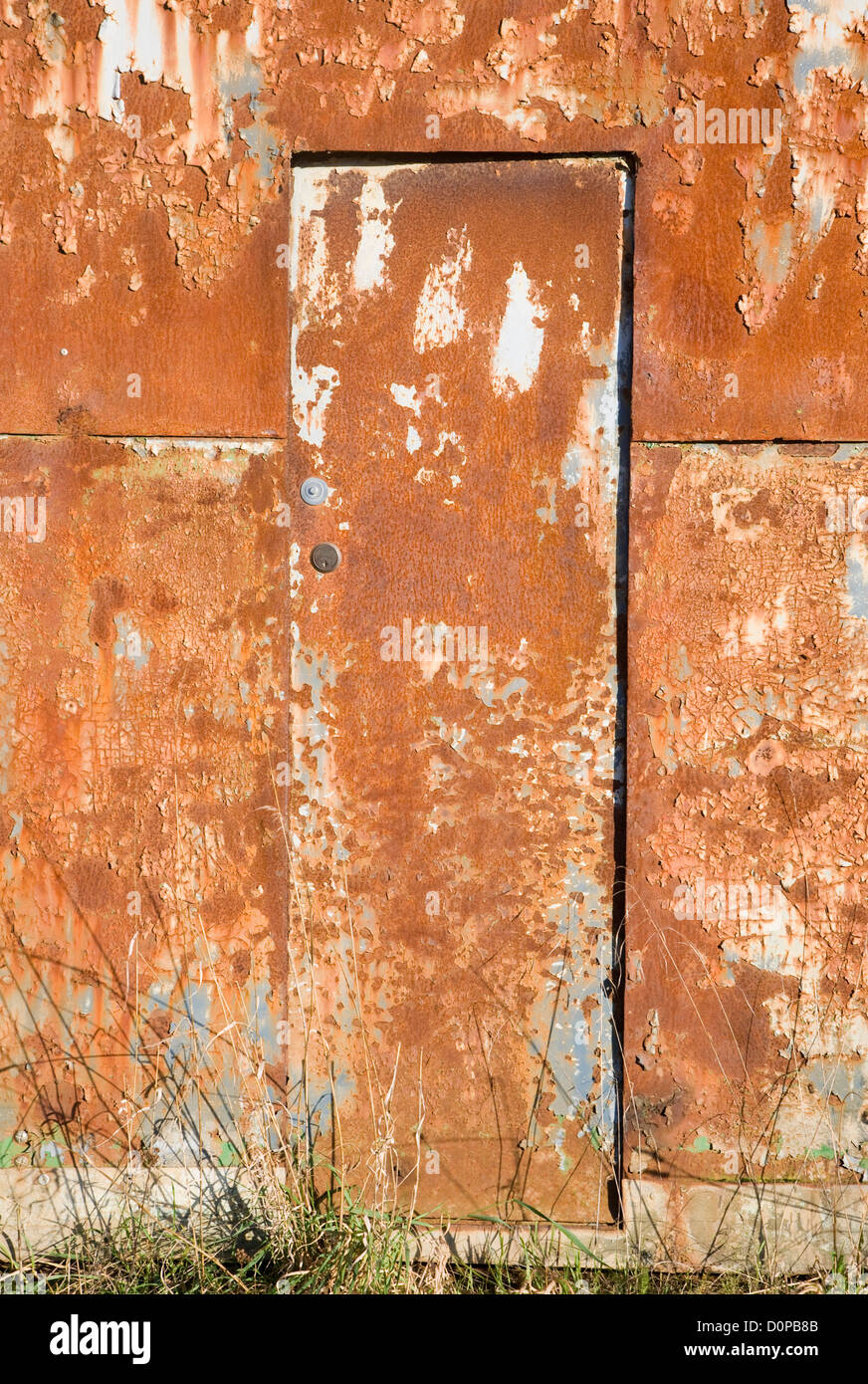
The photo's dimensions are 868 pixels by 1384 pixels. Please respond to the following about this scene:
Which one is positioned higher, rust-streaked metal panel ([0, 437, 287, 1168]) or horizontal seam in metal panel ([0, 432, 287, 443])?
horizontal seam in metal panel ([0, 432, 287, 443])

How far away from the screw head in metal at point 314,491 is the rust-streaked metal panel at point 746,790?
0.72 meters

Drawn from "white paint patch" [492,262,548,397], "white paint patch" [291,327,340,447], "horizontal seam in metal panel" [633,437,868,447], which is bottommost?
"horizontal seam in metal panel" [633,437,868,447]

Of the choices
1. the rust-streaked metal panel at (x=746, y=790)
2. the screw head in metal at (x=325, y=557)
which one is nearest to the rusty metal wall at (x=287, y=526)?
the rust-streaked metal panel at (x=746, y=790)

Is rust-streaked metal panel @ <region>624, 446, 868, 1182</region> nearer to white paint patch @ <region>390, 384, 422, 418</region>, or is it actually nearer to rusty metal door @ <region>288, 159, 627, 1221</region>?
rusty metal door @ <region>288, 159, 627, 1221</region>

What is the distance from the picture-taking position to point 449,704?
2.32m

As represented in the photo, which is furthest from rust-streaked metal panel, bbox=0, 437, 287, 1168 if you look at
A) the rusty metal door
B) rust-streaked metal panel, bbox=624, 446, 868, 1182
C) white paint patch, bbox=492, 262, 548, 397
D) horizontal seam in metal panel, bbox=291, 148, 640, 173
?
rust-streaked metal panel, bbox=624, 446, 868, 1182

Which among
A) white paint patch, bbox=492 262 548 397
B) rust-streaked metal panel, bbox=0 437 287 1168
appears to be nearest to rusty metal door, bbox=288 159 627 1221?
white paint patch, bbox=492 262 548 397

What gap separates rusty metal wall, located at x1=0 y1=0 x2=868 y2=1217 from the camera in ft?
7.27

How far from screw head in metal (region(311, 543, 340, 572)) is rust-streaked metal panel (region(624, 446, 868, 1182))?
696mm

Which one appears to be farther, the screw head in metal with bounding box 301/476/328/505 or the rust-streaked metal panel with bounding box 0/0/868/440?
the screw head in metal with bounding box 301/476/328/505

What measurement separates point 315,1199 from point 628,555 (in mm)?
1636

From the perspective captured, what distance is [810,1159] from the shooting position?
2.24 meters

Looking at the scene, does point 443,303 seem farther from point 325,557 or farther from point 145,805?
point 145,805

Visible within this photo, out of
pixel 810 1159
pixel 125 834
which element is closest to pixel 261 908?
pixel 125 834
